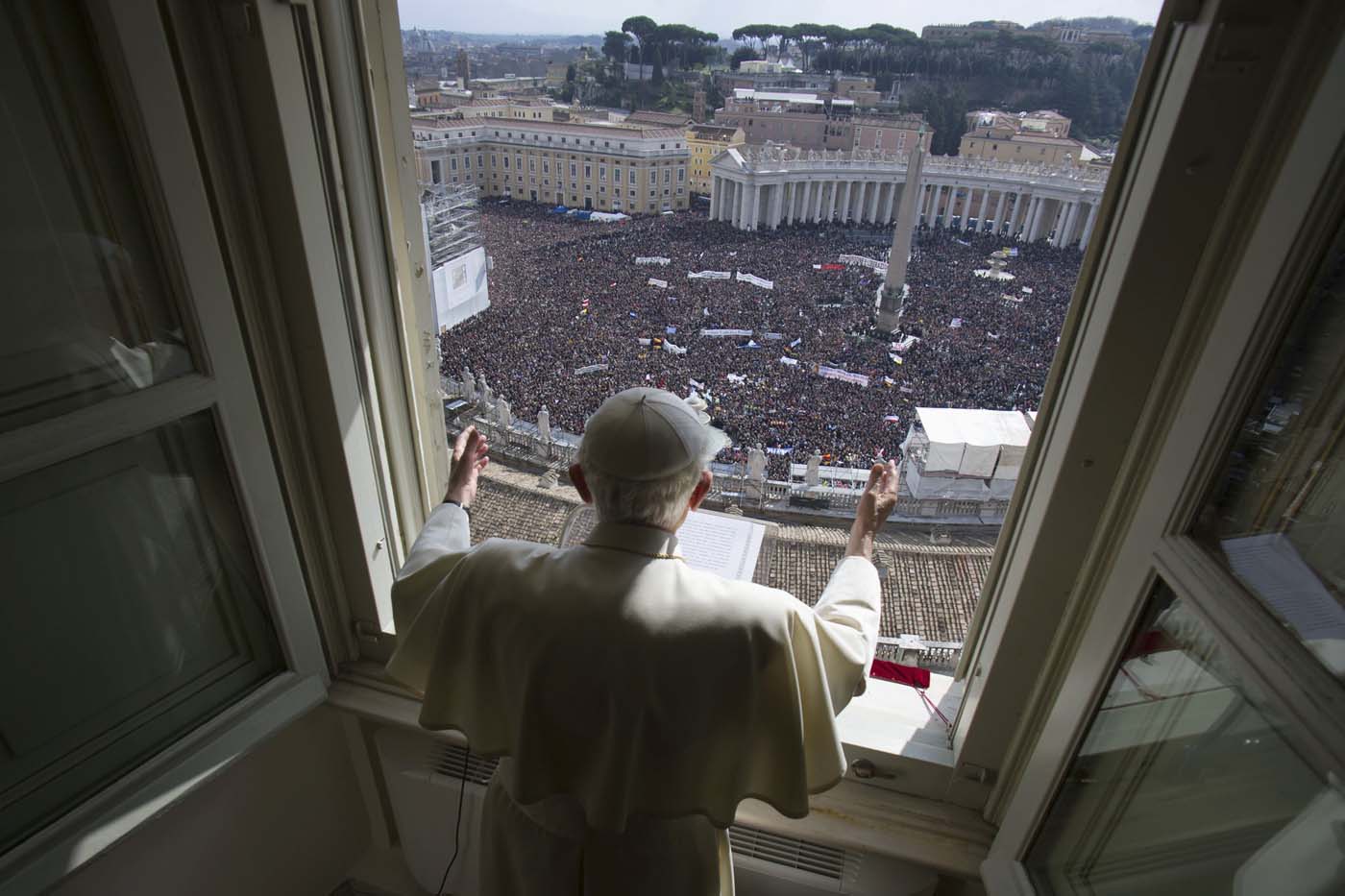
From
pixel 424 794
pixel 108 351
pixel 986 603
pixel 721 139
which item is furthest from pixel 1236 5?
pixel 721 139

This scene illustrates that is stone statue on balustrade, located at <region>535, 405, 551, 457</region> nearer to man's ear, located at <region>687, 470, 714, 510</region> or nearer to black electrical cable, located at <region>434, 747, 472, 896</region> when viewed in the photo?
black electrical cable, located at <region>434, 747, 472, 896</region>

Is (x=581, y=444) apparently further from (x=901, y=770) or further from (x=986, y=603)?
(x=901, y=770)

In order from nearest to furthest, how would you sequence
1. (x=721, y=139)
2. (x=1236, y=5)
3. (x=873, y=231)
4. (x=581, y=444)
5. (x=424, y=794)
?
(x=1236, y=5) < (x=581, y=444) < (x=424, y=794) < (x=721, y=139) < (x=873, y=231)

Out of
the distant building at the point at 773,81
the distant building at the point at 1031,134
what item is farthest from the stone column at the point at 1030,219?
the distant building at the point at 773,81

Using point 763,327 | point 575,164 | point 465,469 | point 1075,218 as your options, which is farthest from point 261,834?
point 575,164

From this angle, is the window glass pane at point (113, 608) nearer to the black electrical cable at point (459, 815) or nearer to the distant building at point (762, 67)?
the black electrical cable at point (459, 815)

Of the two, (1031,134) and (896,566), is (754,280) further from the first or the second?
(896,566)
